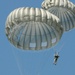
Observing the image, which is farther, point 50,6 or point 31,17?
point 50,6

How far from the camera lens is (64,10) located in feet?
201

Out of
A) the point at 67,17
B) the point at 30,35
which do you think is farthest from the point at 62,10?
the point at 30,35

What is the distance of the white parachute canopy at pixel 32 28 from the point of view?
56.5 m

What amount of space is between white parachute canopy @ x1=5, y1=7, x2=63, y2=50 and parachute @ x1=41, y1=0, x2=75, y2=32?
3.60 metres

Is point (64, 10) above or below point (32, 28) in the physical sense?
above

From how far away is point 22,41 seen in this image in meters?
58.9

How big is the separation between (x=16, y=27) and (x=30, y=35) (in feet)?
6.90

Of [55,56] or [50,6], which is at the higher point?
[50,6]

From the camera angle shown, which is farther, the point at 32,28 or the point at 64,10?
the point at 64,10

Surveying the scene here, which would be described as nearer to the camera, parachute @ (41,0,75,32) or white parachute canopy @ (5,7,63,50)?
white parachute canopy @ (5,7,63,50)

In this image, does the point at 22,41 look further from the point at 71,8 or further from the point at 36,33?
the point at 71,8

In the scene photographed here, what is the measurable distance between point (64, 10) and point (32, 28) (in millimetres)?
4537

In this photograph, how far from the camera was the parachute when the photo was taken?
6100cm

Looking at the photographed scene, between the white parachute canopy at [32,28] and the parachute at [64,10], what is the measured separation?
360 centimetres
